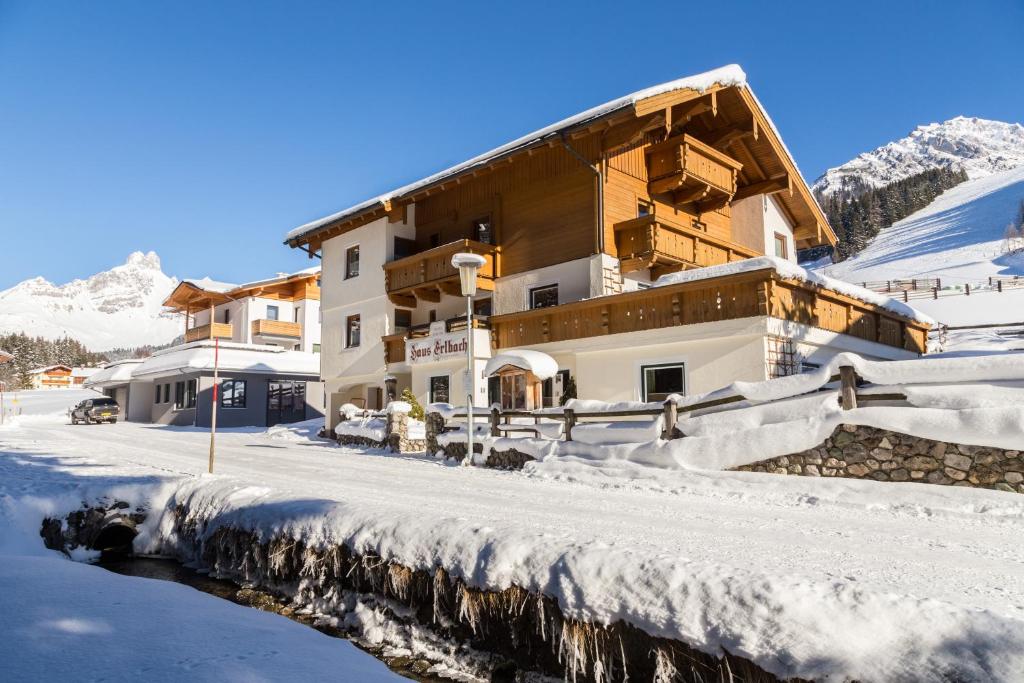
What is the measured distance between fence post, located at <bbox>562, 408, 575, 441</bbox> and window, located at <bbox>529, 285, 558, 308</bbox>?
7496 millimetres

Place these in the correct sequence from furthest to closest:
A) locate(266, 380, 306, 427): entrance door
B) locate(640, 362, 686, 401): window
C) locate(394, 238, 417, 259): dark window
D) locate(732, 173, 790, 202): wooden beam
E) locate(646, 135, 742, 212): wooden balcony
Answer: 1. locate(266, 380, 306, 427): entrance door
2. locate(394, 238, 417, 259): dark window
3. locate(732, 173, 790, 202): wooden beam
4. locate(646, 135, 742, 212): wooden balcony
5. locate(640, 362, 686, 401): window

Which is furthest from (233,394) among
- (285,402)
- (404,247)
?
(404,247)

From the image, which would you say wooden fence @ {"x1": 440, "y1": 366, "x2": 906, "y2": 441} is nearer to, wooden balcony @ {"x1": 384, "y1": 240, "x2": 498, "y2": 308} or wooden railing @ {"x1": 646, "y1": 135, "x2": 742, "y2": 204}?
wooden balcony @ {"x1": 384, "y1": 240, "x2": 498, "y2": 308}

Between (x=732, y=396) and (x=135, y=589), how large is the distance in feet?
31.5

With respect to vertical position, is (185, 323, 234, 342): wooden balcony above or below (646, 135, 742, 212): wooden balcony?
below

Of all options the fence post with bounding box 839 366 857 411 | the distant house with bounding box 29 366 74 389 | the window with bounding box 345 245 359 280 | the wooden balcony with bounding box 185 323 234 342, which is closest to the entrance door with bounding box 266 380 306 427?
the wooden balcony with bounding box 185 323 234 342

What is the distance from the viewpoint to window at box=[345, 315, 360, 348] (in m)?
29.1

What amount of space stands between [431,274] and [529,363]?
784 cm

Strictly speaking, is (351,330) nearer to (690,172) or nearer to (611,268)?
(611,268)

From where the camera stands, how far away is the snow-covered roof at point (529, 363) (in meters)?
18.2

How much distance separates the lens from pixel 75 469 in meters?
13.1

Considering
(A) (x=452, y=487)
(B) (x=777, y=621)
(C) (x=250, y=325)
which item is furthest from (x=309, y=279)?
(B) (x=777, y=621)

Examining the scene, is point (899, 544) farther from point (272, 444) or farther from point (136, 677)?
point (272, 444)

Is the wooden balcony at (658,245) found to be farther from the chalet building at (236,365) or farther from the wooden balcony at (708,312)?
the chalet building at (236,365)
